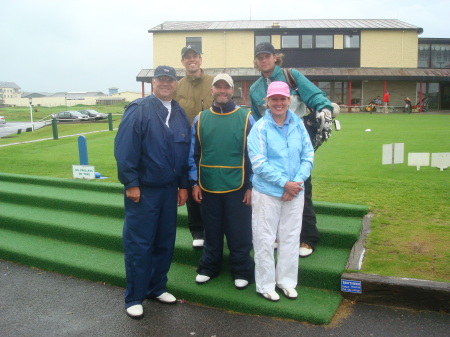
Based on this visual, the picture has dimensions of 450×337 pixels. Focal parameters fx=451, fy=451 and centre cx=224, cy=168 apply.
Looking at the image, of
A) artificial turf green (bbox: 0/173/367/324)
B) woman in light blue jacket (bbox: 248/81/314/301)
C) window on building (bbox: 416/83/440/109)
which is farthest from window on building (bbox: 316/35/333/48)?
woman in light blue jacket (bbox: 248/81/314/301)

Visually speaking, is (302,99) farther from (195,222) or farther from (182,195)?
(195,222)

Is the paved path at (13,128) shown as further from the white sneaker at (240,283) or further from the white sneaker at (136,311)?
the white sneaker at (240,283)

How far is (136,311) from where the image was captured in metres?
3.91

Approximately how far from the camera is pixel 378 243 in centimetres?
463

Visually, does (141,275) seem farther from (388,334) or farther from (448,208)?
(448,208)

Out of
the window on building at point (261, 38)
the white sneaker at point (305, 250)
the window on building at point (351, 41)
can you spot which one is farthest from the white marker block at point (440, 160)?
the window on building at point (351, 41)

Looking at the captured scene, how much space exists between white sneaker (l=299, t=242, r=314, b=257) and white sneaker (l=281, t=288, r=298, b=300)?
0.56 meters

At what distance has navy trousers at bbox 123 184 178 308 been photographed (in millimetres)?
3861

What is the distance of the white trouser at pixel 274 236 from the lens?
3.84 m

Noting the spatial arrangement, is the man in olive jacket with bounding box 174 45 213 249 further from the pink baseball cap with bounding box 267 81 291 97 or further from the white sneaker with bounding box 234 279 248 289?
the pink baseball cap with bounding box 267 81 291 97

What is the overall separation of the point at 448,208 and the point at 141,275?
3778 mm

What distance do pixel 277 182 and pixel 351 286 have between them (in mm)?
1190

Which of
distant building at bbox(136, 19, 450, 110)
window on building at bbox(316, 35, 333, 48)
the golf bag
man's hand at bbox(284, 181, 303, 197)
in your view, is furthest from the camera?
window on building at bbox(316, 35, 333, 48)

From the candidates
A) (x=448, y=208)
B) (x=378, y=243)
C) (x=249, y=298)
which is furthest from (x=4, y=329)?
(x=448, y=208)
